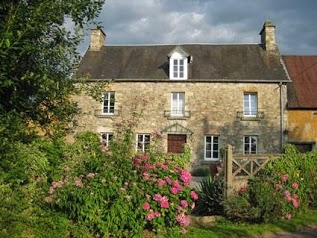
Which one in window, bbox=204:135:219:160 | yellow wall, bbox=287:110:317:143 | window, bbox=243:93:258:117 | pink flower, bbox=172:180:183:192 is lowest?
pink flower, bbox=172:180:183:192

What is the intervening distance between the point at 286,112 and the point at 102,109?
10.7 m

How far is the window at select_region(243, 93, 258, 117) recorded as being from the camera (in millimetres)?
22672

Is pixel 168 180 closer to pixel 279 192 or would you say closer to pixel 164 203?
pixel 164 203

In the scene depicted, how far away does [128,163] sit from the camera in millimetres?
6562

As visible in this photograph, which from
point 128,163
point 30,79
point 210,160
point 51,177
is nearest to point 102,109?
point 210,160

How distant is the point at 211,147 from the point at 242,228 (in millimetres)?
14432

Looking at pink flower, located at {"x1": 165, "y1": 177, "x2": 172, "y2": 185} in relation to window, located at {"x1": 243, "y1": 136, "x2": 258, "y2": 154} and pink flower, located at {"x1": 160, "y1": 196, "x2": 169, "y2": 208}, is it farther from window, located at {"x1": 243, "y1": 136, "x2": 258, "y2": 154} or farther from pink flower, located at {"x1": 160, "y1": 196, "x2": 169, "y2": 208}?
window, located at {"x1": 243, "y1": 136, "x2": 258, "y2": 154}

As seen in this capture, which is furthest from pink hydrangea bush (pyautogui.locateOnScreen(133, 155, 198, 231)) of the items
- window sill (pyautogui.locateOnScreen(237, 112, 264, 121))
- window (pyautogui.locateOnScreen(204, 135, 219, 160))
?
window sill (pyautogui.locateOnScreen(237, 112, 264, 121))

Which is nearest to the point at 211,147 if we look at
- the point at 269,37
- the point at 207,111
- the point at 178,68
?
the point at 207,111

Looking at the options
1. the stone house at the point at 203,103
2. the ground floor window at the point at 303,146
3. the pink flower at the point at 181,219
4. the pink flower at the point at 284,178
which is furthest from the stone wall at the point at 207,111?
the pink flower at the point at 181,219

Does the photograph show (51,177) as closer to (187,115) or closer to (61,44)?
(61,44)

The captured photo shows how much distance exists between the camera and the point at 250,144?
22.3m

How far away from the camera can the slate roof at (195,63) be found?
2289 cm

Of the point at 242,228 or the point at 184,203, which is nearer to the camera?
the point at 184,203
